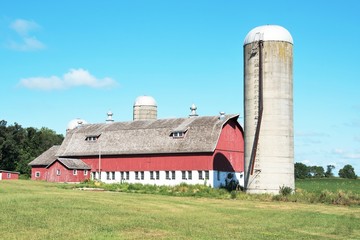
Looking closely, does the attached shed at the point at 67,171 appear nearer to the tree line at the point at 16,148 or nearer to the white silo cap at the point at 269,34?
the tree line at the point at 16,148

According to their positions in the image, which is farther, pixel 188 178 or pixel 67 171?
pixel 67 171

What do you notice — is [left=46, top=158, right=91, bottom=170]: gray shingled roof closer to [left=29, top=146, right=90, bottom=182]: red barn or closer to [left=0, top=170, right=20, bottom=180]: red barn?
[left=29, top=146, right=90, bottom=182]: red barn

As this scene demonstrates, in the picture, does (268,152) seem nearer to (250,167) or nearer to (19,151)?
(250,167)

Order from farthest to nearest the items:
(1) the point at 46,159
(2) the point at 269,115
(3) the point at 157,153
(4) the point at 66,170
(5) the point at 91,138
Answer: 1. (1) the point at 46,159
2. (5) the point at 91,138
3. (4) the point at 66,170
4. (3) the point at 157,153
5. (2) the point at 269,115

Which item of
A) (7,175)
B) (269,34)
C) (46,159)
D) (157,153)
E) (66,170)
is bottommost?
(7,175)

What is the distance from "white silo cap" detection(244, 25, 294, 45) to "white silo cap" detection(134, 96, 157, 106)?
94.6 ft

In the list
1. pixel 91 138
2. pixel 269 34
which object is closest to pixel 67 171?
pixel 91 138

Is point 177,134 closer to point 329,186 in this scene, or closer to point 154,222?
point 329,186

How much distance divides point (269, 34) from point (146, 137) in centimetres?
2327

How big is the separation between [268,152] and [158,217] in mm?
21234

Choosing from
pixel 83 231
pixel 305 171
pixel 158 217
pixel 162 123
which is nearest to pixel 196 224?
pixel 158 217

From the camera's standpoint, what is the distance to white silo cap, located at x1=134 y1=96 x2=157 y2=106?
243ft

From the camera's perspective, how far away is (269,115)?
45125 mm

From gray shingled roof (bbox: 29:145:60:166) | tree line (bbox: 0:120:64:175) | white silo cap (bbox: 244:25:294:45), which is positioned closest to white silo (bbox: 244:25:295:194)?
white silo cap (bbox: 244:25:294:45)
